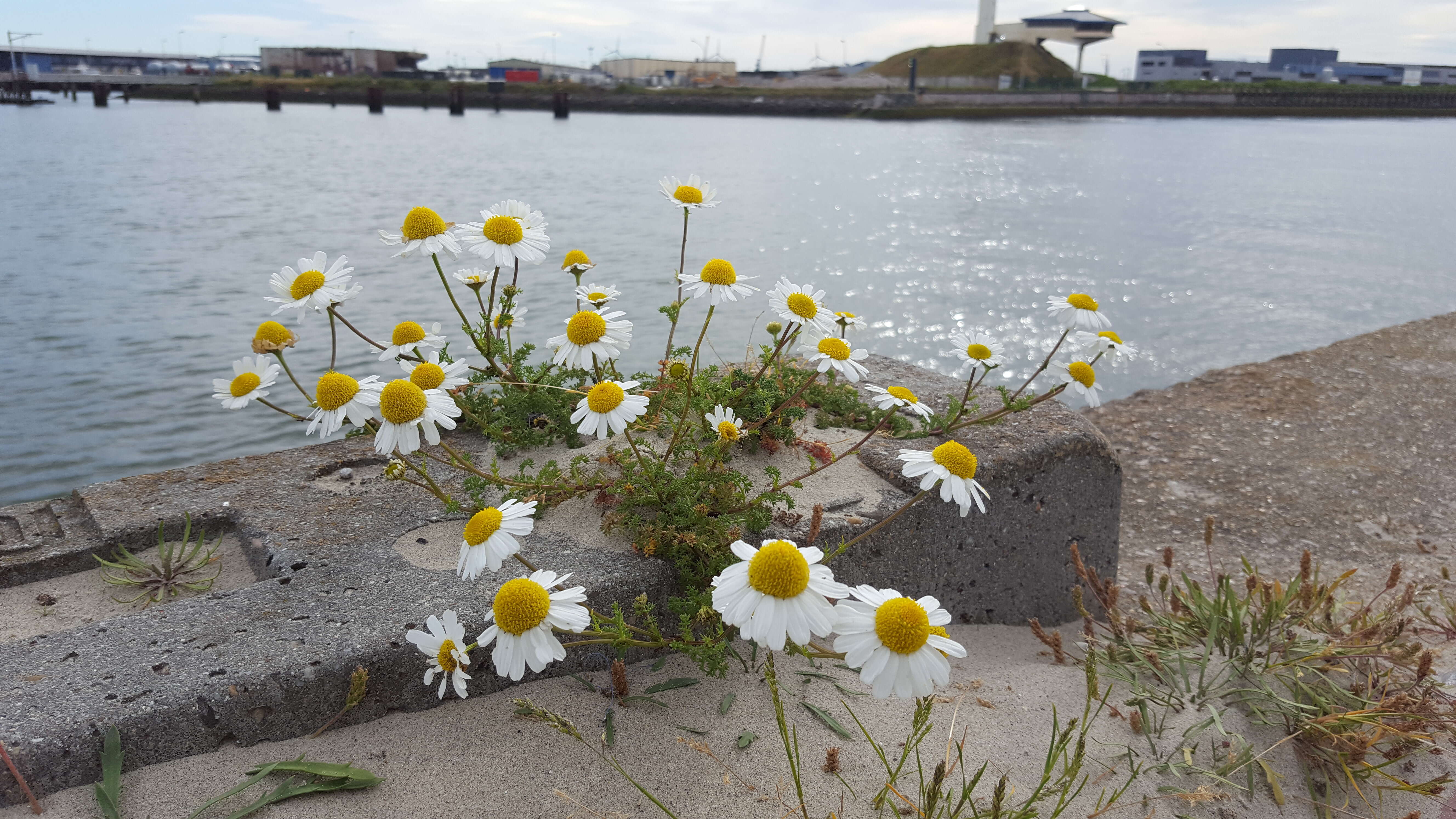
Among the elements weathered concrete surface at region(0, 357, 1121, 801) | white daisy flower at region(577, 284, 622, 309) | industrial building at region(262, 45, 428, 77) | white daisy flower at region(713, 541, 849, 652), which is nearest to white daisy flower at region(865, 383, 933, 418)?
weathered concrete surface at region(0, 357, 1121, 801)

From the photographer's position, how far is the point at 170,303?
7.63m

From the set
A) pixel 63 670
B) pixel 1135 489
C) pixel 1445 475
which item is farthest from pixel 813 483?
pixel 1445 475

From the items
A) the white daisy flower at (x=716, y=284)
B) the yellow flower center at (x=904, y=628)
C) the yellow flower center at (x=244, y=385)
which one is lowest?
the yellow flower center at (x=904, y=628)

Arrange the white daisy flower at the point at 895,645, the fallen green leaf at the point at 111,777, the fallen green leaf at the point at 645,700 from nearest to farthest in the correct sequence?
1. the white daisy flower at the point at 895,645
2. the fallen green leaf at the point at 111,777
3. the fallen green leaf at the point at 645,700

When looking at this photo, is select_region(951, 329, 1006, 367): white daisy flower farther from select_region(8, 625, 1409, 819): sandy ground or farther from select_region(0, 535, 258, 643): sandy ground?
select_region(0, 535, 258, 643): sandy ground

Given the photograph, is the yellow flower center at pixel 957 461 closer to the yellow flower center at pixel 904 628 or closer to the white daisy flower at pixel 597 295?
the yellow flower center at pixel 904 628

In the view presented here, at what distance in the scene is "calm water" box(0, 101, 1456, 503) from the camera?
6.07 metres

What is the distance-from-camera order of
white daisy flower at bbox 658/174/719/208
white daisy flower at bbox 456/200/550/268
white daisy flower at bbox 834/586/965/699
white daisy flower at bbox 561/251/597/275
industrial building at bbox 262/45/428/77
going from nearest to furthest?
white daisy flower at bbox 834/586/965/699, white daisy flower at bbox 456/200/550/268, white daisy flower at bbox 658/174/719/208, white daisy flower at bbox 561/251/597/275, industrial building at bbox 262/45/428/77

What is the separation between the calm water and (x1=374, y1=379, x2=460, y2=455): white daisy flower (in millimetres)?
3822

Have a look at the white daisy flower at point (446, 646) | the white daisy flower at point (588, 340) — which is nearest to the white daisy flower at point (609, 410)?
the white daisy flower at point (588, 340)

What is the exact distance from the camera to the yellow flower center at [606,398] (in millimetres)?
1887

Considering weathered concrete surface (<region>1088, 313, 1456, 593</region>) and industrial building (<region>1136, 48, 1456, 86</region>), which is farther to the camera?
industrial building (<region>1136, 48, 1456, 86</region>)

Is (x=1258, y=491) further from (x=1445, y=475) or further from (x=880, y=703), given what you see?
(x=880, y=703)

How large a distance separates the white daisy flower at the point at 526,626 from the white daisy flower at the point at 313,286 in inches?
40.4
